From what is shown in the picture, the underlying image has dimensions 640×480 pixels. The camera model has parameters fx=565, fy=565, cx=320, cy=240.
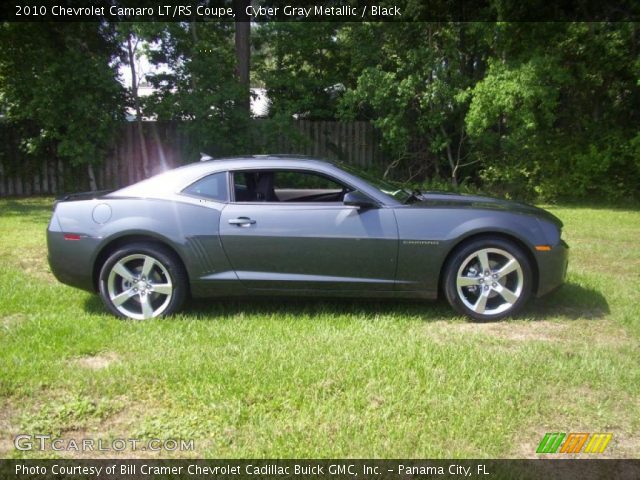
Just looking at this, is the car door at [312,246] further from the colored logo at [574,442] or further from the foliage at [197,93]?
the foliage at [197,93]

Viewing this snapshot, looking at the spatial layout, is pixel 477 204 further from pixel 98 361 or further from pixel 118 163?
pixel 118 163

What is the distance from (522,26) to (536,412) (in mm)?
11715

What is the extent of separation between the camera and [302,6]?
17750 mm

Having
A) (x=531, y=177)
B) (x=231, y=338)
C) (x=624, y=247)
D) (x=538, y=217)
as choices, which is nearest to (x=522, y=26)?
(x=531, y=177)

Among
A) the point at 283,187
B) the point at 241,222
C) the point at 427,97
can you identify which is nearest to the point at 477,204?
the point at 283,187

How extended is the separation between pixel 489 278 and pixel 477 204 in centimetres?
72

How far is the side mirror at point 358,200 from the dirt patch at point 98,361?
85.1 inches

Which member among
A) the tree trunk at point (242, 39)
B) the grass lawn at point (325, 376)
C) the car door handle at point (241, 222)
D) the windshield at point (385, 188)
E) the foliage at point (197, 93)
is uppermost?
the tree trunk at point (242, 39)

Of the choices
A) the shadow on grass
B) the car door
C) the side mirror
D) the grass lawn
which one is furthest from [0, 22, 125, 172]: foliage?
the side mirror

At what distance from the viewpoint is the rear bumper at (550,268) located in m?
4.71

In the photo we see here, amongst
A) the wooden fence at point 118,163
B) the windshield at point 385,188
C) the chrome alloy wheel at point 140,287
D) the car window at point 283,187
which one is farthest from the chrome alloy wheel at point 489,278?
the wooden fence at point 118,163

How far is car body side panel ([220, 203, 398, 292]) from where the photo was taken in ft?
15.4

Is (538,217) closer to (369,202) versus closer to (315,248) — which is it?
(369,202)

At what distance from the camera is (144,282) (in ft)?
15.9
